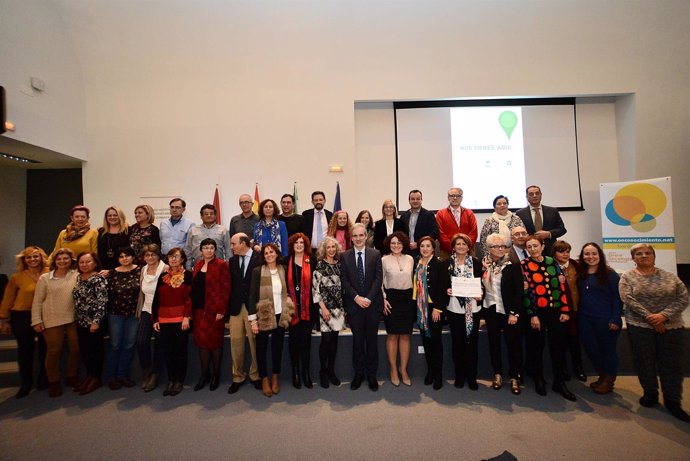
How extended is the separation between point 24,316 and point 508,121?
774cm

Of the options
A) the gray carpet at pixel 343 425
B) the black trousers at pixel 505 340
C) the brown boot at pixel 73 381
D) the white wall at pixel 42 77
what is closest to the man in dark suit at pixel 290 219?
the gray carpet at pixel 343 425

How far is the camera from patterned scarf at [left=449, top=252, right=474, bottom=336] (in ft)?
10.6

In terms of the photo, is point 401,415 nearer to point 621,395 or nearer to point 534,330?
point 534,330

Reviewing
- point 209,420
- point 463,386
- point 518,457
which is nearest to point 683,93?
point 463,386

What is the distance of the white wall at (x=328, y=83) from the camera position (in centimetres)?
558

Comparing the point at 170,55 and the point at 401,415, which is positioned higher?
the point at 170,55

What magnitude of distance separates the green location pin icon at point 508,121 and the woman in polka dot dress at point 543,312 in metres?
3.70

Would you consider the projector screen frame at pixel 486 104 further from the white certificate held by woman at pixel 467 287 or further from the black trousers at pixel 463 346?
the black trousers at pixel 463 346

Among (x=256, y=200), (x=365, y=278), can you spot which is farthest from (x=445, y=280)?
(x=256, y=200)

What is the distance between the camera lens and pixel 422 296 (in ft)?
10.9

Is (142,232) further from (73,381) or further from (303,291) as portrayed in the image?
(303,291)

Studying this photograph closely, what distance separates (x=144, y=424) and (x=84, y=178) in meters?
5.03

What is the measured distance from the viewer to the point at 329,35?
219 inches

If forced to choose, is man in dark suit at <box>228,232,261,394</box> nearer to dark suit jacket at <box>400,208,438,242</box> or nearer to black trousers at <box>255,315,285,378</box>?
black trousers at <box>255,315,285,378</box>
